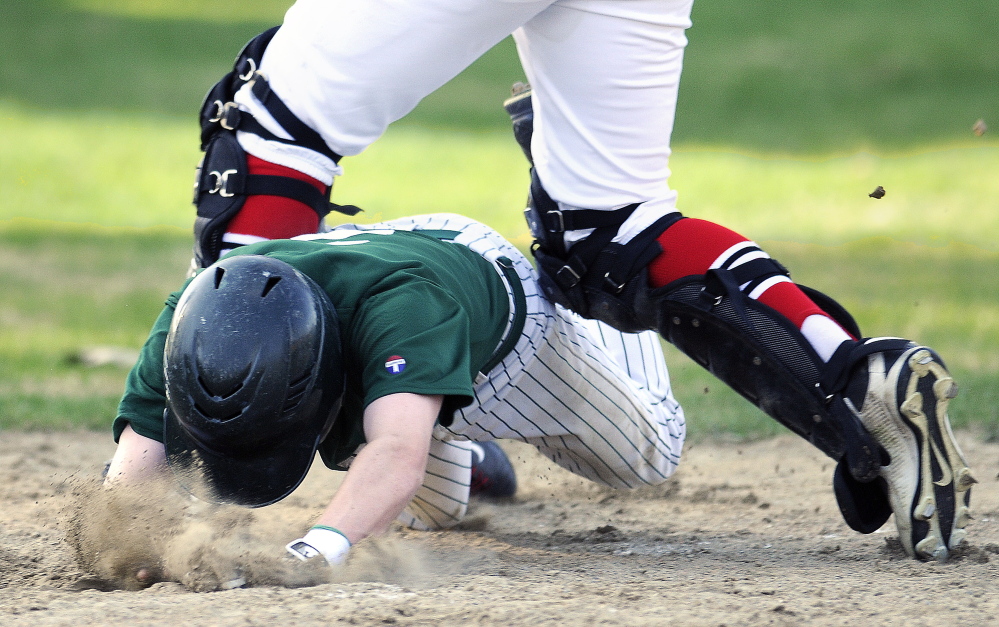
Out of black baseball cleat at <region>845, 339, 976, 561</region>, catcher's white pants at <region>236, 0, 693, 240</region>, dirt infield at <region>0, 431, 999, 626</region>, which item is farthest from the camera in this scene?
catcher's white pants at <region>236, 0, 693, 240</region>

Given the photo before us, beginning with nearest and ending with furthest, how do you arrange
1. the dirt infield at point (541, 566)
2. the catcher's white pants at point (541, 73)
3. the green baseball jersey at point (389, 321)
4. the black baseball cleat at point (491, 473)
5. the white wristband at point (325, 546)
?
1. the dirt infield at point (541, 566)
2. the white wristband at point (325, 546)
3. the green baseball jersey at point (389, 321)
4. the catcher's white pants at point (541, 73)
5. the black baseball cleat at point (491, 473)

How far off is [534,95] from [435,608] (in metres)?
1.39

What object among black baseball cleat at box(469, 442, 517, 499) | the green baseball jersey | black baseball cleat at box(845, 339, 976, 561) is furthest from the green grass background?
the green baseball jersey

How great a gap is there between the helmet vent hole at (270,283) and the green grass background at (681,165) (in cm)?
148

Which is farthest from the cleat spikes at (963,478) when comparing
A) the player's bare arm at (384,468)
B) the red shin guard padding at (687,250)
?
the player's bare arm at (384,468)

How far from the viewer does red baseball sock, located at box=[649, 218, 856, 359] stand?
2.74m

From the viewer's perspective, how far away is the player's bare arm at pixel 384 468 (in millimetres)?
2303

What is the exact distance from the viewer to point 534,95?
3.00 metres

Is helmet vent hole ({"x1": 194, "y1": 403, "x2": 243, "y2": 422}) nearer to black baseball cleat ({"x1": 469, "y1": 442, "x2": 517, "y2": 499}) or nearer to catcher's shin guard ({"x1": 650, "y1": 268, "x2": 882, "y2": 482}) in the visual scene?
catcher's shin guard ({"x1": 650, "y1": 268, "x2": 882, "y2": 482})

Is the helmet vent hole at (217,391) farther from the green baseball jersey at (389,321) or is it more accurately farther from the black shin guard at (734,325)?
the black shin guard at (734,325)

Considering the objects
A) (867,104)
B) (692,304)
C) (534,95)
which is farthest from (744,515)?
(867,104)

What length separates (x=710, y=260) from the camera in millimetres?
2838

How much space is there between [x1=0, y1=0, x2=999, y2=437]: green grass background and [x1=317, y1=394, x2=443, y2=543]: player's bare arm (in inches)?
52.3

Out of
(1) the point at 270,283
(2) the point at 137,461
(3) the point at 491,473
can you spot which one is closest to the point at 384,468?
(1) the point at 270,283
